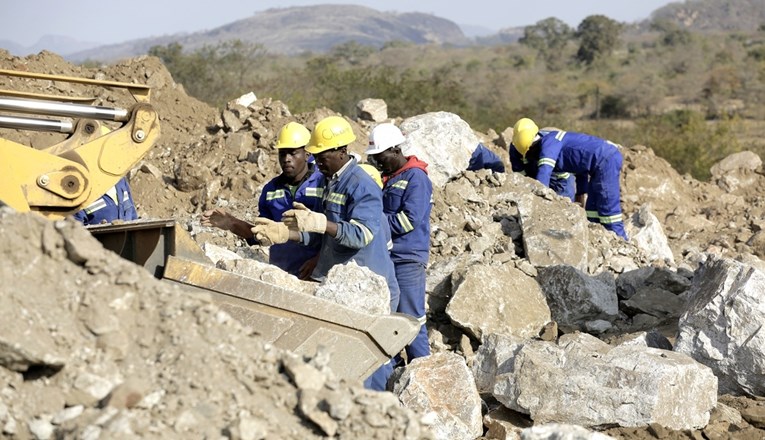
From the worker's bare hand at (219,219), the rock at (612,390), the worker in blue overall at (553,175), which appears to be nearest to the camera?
the rock at (612,390)

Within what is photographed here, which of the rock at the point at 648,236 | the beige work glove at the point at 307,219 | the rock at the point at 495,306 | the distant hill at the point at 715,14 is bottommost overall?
the distant hill at the point at 715,14

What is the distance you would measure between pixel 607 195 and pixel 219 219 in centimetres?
467

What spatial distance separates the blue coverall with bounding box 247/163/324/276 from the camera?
5477 millimetres

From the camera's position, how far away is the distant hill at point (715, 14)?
9213 centimetres

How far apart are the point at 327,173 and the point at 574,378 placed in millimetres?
1681

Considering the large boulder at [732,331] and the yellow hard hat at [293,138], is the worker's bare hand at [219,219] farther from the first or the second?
the large boulder at [732,331]

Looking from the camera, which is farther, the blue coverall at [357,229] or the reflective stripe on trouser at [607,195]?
the reflective stripe on trouser at [607,195]

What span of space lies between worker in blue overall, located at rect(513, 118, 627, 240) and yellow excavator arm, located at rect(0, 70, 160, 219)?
479 cm

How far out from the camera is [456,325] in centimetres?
648

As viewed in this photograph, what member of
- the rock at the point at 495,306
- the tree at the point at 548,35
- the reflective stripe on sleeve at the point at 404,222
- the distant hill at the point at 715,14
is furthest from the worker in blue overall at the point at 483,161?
the distant hill at the point at 715,14

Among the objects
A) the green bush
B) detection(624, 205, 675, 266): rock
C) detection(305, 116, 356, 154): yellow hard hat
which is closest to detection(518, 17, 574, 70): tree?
the green bush

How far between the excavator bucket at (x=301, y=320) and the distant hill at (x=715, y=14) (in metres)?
92.8

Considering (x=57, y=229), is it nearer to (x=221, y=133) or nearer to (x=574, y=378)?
(x=574, y=378)

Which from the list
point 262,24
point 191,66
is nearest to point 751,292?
A: point 191,66
